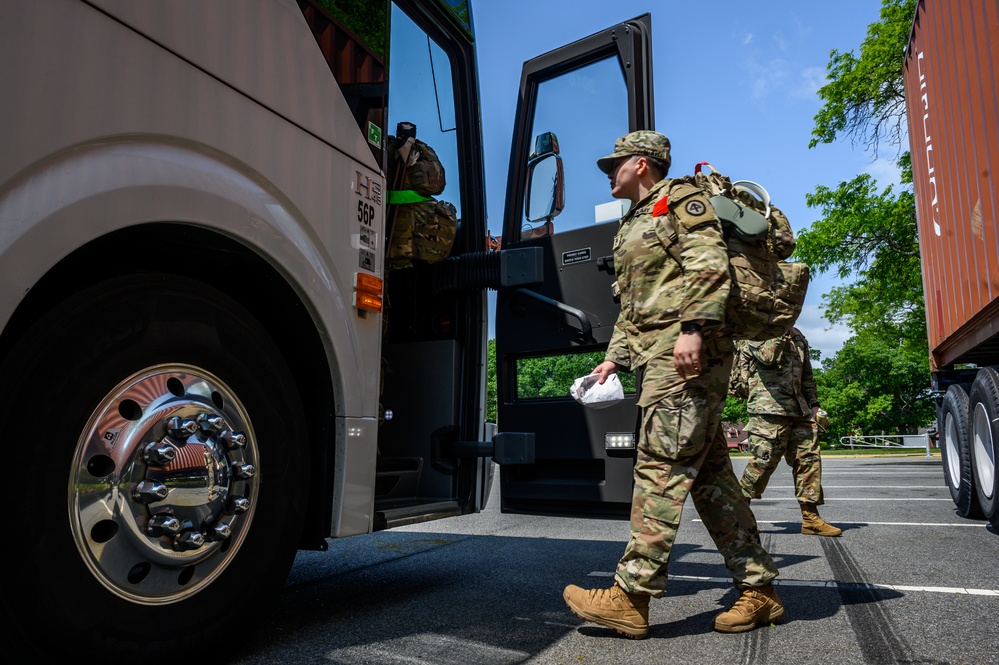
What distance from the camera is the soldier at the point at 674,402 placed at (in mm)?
2580

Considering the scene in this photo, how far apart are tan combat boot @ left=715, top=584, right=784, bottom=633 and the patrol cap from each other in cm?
169

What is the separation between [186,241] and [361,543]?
3.25 metres

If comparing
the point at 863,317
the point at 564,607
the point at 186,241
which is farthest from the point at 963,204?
the point at 863,317

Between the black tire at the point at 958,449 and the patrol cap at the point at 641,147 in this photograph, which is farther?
the black tire at the point at 958,449

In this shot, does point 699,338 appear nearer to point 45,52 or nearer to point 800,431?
point 45,52

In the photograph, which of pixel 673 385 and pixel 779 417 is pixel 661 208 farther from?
pixel 779 417

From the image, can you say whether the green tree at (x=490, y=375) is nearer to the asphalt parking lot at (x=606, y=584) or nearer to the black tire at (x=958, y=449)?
the asphalt parking lot at (x=606, y=584)

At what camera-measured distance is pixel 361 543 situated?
4.86 meters

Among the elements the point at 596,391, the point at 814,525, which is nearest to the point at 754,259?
the point at 596,391

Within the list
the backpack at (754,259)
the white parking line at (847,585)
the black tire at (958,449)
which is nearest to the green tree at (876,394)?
the black tire at (958,449)

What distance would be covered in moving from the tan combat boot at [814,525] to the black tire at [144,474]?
13.3 ft

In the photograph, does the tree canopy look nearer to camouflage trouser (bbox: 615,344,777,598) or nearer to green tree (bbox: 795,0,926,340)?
green tree (bbox: 795,0,926,340)

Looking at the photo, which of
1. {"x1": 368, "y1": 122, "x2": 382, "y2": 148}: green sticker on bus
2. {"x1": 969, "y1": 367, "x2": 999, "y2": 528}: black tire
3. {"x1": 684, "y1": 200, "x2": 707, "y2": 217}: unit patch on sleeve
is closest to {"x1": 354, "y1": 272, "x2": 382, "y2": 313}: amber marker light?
{"x1": 368, "y1": 122, "x2": 382, "y2": 148}: green sticker on bus

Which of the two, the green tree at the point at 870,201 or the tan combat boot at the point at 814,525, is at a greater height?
the green tree at the point at 870,201
